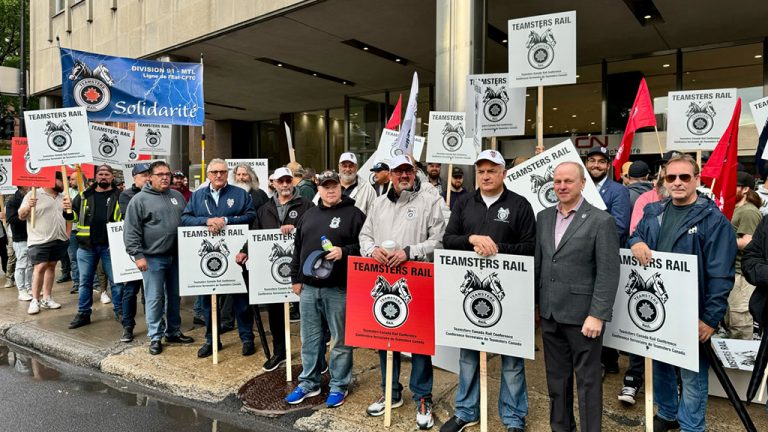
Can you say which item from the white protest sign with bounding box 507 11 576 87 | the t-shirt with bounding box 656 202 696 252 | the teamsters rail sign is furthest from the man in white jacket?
the teamsters rail sign

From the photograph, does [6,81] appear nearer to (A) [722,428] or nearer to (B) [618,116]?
(B) [618,116]

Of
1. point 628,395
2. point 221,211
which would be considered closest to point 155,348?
point 221,211

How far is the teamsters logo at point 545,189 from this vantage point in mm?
4680

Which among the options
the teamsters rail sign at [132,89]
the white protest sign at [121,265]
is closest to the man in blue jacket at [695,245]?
the white protest sign at [121,265]

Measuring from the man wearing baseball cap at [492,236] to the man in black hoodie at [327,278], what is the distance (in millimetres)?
977

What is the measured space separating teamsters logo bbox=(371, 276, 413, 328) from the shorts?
6.14 metres

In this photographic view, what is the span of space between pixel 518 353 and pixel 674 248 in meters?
1.30

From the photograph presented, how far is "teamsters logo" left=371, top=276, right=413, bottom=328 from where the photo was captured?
158 inches

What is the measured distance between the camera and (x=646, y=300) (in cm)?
336

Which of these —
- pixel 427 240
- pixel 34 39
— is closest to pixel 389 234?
pixel 427 240

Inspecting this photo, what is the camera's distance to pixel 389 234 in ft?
13.5

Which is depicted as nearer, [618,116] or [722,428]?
[722,428]

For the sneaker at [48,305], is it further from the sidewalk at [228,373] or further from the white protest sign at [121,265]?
the white protest sign at [121,265]

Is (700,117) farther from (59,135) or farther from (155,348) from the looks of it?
(59,135)
